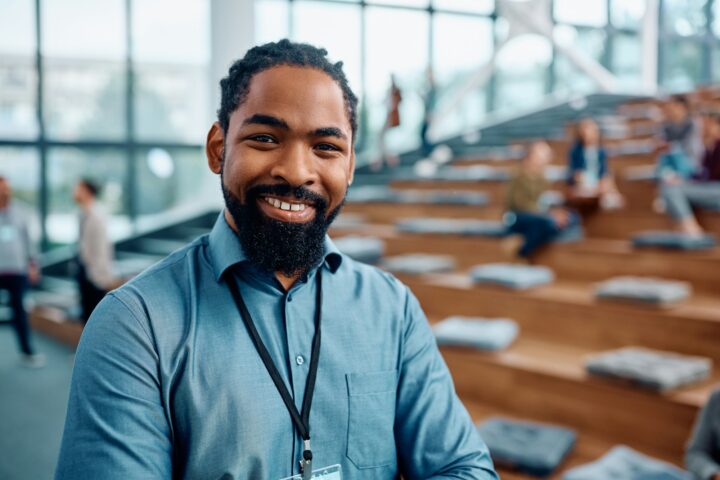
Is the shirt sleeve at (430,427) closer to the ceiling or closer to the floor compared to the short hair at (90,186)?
closer to the floor

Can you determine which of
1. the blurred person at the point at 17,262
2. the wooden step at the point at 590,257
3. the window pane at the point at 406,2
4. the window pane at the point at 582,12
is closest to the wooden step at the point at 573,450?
the wooden step at the point at 590,257

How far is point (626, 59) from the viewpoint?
12203mm

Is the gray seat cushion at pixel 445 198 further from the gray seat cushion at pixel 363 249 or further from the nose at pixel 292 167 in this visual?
the nose at pixel 292 167

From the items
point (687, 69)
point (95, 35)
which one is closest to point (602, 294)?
point (95, 35)

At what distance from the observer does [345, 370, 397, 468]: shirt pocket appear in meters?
1.06

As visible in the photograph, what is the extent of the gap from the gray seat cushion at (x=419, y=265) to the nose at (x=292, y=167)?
366cm

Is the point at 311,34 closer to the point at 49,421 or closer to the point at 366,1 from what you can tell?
the point at 366,1

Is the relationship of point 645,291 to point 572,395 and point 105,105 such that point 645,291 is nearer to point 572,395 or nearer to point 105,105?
point 572,395

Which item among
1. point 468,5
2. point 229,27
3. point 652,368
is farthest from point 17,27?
point 652,368

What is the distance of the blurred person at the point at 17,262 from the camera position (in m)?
5.38

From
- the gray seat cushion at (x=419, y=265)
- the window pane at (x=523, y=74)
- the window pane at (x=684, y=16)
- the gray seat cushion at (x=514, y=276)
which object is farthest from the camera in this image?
the window pane at (x=684, y=16)

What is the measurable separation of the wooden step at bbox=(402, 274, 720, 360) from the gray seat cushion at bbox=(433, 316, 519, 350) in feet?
0.52

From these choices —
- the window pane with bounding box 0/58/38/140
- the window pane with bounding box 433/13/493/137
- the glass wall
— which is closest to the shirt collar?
the glass wall

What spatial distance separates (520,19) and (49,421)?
26.8ft
